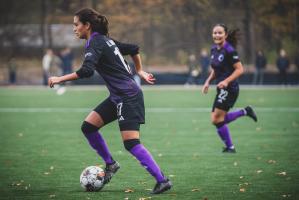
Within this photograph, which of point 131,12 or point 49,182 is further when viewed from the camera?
point 131,12

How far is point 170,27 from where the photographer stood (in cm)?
4778

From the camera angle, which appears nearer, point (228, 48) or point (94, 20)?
point (94, 20)

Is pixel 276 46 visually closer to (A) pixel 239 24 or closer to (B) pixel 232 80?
(A) pixel 239 24

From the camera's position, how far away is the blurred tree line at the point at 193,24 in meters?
46.4

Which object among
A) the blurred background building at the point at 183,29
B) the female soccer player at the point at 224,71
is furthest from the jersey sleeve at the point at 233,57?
the blurred background building at the point at 183,29

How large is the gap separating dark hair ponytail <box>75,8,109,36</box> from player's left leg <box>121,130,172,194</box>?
113 cm

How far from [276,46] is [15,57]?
17.6 m

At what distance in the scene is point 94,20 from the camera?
8133mm

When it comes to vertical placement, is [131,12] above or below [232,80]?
below

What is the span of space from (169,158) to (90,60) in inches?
146

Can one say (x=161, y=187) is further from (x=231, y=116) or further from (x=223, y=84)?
(x=231, y=116)

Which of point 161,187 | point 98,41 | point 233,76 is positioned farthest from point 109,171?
point 233,76

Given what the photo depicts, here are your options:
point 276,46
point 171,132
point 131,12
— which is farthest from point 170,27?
point 171,132

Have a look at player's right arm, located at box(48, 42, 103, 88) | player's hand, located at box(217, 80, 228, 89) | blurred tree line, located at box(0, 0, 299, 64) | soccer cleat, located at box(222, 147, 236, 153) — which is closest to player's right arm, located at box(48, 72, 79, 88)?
player's right arm, located at box(48, 42, 103, 88)
